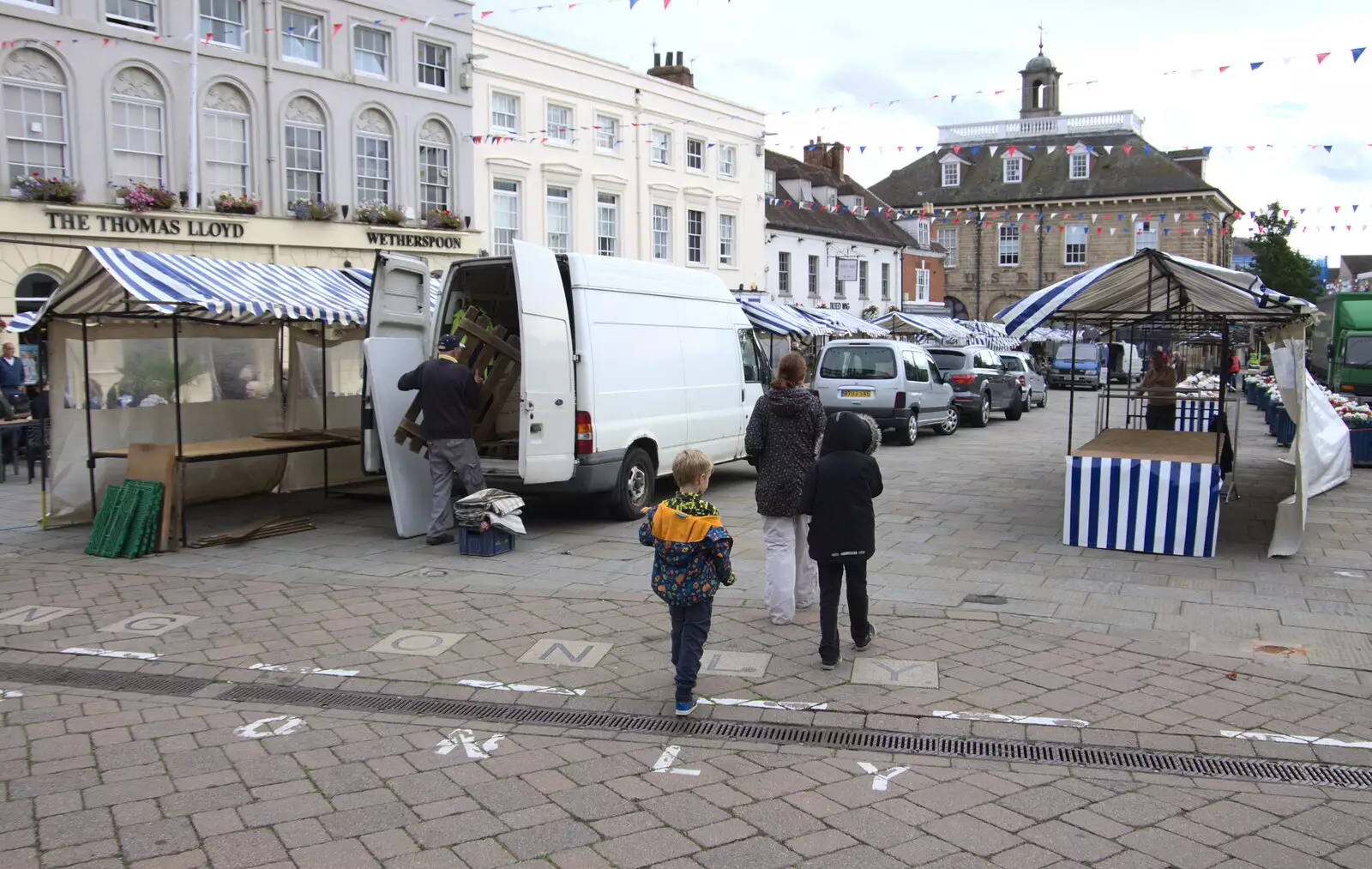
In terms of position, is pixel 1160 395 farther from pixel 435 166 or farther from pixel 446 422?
pixel 435 166

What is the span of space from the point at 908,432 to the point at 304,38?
14695 mm

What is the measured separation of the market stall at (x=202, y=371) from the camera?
9148 mm

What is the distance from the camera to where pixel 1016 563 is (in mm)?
8445

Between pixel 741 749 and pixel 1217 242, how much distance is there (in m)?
58.6

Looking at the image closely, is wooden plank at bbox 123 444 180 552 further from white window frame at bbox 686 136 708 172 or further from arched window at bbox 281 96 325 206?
white window frame at bbox 686 136 708 172

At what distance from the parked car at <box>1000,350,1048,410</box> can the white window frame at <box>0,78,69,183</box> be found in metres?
20.0

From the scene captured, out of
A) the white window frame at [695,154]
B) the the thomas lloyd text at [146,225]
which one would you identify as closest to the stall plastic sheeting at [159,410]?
the the thomas lloyd text at [146,225]

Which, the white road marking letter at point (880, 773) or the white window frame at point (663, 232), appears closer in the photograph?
the white road marking letter at point (880, 773)

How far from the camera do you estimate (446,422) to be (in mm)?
8898

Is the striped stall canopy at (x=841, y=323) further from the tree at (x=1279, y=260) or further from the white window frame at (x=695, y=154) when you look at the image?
the tree at (x=1279, y=260)

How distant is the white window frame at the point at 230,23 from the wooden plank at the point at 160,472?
13.4m

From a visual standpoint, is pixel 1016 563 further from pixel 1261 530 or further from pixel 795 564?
pixel 1261 530

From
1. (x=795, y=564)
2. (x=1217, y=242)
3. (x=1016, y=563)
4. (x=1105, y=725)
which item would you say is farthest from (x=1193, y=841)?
(x=1217, y=242)

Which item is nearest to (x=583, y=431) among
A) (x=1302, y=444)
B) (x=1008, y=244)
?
(x=1302, y=444)
